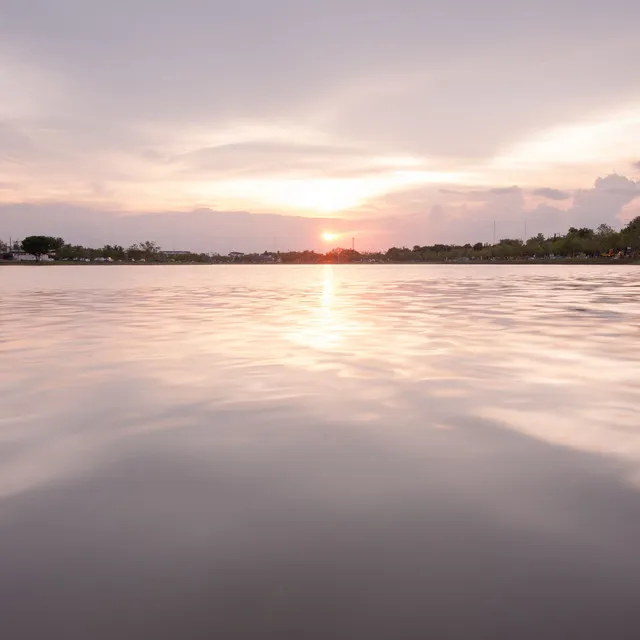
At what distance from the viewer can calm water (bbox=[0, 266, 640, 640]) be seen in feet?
11.8

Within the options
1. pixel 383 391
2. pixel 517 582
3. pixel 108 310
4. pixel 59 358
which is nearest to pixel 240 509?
pixel 517 582

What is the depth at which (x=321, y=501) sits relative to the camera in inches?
206

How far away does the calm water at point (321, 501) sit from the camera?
360cm

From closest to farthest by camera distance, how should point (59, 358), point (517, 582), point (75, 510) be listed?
point (517, 582) → point (75, 510) → point (59, 358)

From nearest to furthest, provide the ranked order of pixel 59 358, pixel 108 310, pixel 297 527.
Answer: pixel 297 527 → pixel 59 358 → pixel 108 310

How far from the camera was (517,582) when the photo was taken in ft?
12.7

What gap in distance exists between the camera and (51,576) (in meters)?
3.97

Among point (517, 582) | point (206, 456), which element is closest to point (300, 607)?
point (517, 582)

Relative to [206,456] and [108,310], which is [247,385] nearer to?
[206,456]

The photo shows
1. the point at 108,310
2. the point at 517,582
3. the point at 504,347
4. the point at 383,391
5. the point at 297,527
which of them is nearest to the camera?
the point at 517,582

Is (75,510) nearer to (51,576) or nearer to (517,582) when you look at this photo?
(51,576)

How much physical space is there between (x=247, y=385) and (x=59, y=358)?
5.93 meters

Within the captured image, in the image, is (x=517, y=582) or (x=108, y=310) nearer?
(x=517, y=582)

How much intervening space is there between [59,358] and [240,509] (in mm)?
10104
